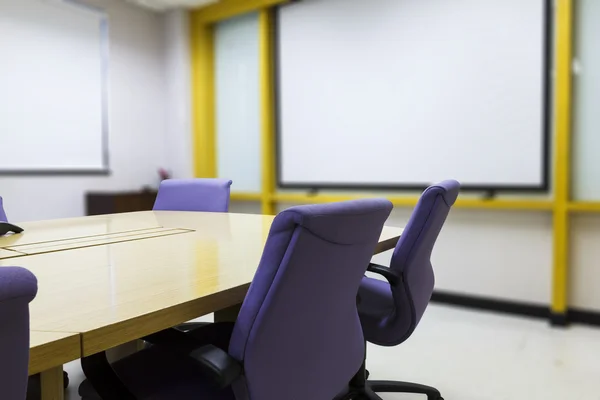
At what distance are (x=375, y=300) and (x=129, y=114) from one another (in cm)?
398

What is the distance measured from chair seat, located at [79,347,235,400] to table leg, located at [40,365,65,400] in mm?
245

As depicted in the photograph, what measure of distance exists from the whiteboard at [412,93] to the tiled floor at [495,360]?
1068 mm

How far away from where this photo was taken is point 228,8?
4.85 metres

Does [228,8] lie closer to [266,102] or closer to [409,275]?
[266,102]

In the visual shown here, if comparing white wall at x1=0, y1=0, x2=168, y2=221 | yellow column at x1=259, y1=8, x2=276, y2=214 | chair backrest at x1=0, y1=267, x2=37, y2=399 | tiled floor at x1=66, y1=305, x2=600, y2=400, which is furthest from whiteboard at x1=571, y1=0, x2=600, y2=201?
white wall at x1=0, y1=0, x2=168, y2=221

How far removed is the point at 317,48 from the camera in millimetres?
4383

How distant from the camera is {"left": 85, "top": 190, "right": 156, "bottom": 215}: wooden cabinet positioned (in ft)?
14.3

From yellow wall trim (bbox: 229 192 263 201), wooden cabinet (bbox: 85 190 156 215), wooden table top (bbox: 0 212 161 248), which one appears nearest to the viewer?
wooden table top (bbox: 0 212 161 248)

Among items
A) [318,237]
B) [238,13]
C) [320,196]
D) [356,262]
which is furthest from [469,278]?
[238,13]

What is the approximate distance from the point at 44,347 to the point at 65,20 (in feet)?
14.9

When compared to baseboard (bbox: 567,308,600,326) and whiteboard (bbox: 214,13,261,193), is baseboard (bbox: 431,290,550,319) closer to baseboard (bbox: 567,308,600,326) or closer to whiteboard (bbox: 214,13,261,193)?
baseboard (bbox: 567,308,600,326)

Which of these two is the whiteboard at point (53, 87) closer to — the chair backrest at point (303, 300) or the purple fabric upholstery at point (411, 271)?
the purple fabric upholstery at point (411, 271)

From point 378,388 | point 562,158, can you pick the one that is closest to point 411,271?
point 378,388

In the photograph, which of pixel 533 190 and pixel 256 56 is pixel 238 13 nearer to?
pixel 256 56
